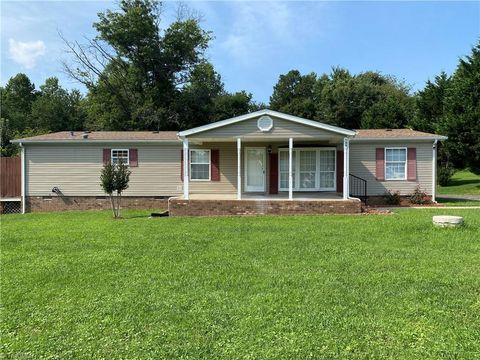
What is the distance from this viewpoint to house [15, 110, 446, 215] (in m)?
16.2

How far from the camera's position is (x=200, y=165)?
1697 cm

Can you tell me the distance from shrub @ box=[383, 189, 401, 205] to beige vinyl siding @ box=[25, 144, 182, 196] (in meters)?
8.37

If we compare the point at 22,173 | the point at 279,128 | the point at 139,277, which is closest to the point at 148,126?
the point at 22,173

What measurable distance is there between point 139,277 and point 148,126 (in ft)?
84.1

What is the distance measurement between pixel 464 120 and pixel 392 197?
9.01 metres

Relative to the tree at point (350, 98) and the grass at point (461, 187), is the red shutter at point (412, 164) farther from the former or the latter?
the tree at point (350, 98)

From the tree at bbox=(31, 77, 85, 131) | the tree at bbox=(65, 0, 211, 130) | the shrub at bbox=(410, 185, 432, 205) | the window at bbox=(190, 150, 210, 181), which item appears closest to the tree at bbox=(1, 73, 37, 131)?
the tree at bbox=(31, 77, 85, 131)

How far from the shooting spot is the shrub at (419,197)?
16.0 meters

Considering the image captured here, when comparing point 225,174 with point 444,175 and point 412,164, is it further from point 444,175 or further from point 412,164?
point 444,175

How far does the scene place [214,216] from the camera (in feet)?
43.0

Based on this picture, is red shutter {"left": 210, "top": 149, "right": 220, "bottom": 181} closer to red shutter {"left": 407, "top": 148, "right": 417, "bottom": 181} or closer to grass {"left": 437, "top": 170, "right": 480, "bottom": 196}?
red shutter {"left": 407, "top": 148, "right": 417, "bottom": 181}

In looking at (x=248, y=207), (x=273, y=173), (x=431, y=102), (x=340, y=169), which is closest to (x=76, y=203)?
(x=248, y=207)

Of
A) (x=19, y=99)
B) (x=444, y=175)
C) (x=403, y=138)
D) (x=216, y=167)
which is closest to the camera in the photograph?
(x=403, y=138)

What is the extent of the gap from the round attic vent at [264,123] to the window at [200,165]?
3.61 meters
